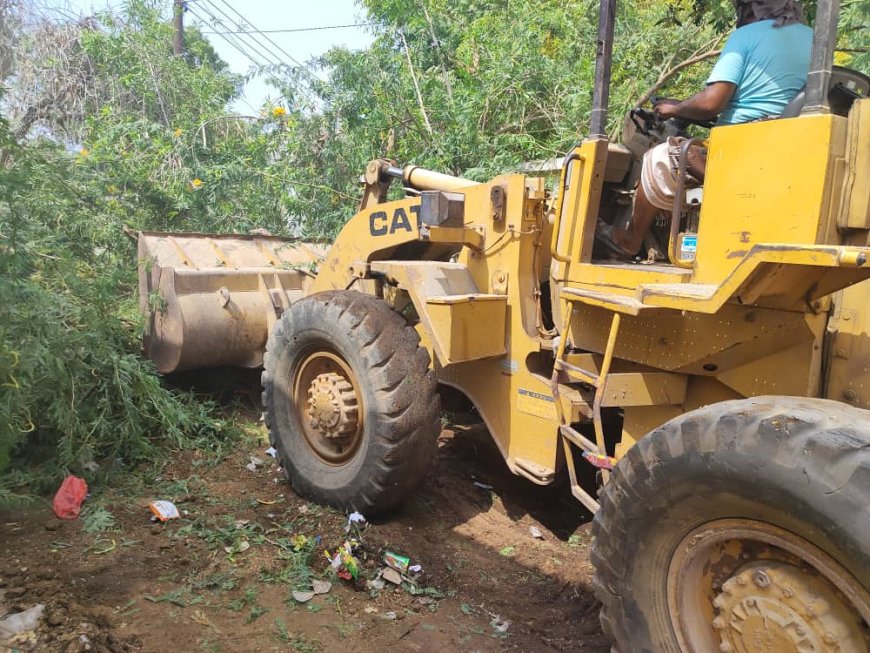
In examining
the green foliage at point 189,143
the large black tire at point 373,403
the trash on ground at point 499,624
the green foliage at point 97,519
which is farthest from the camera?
the green foliage at point 189,143

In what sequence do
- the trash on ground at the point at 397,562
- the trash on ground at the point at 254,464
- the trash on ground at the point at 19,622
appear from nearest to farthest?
1. the trash on ground at the point at 19,622
2. the trash on ground at the point at 397,562
3. the trash on ground at the point at 254,464

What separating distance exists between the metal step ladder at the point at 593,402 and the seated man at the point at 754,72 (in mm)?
775

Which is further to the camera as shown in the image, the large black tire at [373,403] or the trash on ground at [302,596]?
the large black tire at [373,403]

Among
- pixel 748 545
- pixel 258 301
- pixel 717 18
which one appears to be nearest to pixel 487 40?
pixel 717 18

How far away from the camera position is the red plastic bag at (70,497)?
11.5 feet

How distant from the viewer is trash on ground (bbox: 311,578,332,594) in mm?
3027

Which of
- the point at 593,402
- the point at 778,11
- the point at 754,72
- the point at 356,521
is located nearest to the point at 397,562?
the point at 356,521

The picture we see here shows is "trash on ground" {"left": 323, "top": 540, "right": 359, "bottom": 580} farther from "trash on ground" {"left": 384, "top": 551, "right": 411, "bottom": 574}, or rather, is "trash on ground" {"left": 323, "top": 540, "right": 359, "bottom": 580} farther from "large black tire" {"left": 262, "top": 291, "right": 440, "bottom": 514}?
"large black tire" {"left": 262, "top": 291, "right": 440, "bottom": 514}

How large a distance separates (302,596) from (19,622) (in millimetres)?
1093

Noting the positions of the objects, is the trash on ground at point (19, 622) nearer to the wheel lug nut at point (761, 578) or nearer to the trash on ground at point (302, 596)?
the trash on ground at point (302, 596)

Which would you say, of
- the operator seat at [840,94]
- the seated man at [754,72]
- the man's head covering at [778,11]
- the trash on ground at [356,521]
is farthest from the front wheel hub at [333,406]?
the man's head covering at [778,11]

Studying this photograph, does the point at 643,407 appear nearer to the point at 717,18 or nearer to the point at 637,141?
the point at 637,141

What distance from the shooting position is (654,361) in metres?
2.68

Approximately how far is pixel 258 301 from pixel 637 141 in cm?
321
